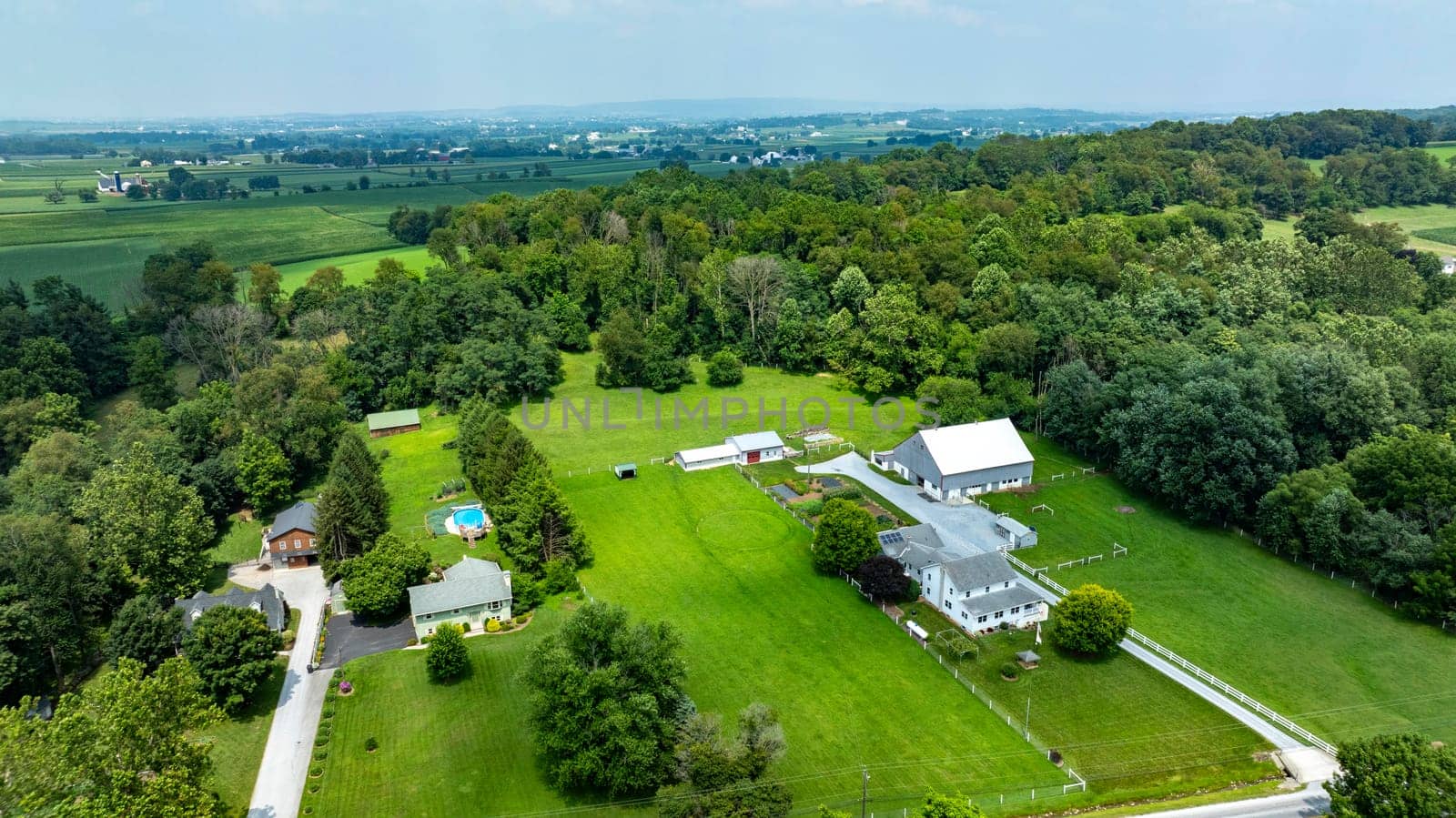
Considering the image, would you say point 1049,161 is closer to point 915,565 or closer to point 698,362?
point 698,362

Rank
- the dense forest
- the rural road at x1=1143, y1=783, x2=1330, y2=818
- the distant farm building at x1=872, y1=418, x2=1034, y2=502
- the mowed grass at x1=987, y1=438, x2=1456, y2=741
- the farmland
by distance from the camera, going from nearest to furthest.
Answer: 1. the rural road at x1=1143, y1=783, x2=1330, y2=818
2. the farmland
3. the mowed grass at x1=987, y1=438, x2=1456, y2=741
4. the dense forest
5. the distant farm building at x1=872, y1=418, x2=1034, y2=502

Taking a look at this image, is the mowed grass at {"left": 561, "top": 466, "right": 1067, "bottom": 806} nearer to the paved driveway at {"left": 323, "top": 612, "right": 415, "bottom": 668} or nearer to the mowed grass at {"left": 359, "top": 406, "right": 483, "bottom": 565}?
the mowed grass at {"left": 359, "top": 406, "right": 483, "bottom": 565}

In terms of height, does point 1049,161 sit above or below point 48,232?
above

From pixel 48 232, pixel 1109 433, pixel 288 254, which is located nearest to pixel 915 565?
pixel 1109 433

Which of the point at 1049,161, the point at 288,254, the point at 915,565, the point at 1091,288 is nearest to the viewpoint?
the point at 915,565

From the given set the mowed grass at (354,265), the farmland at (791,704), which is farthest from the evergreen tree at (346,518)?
the mowed grass at (354,265)

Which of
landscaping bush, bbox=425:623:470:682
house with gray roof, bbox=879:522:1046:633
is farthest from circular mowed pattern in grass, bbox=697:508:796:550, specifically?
landscaping bush, bbox=425:623:470:682

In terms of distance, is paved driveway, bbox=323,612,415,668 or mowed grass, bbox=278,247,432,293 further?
mowed grass, bbox=278,247,432,293
